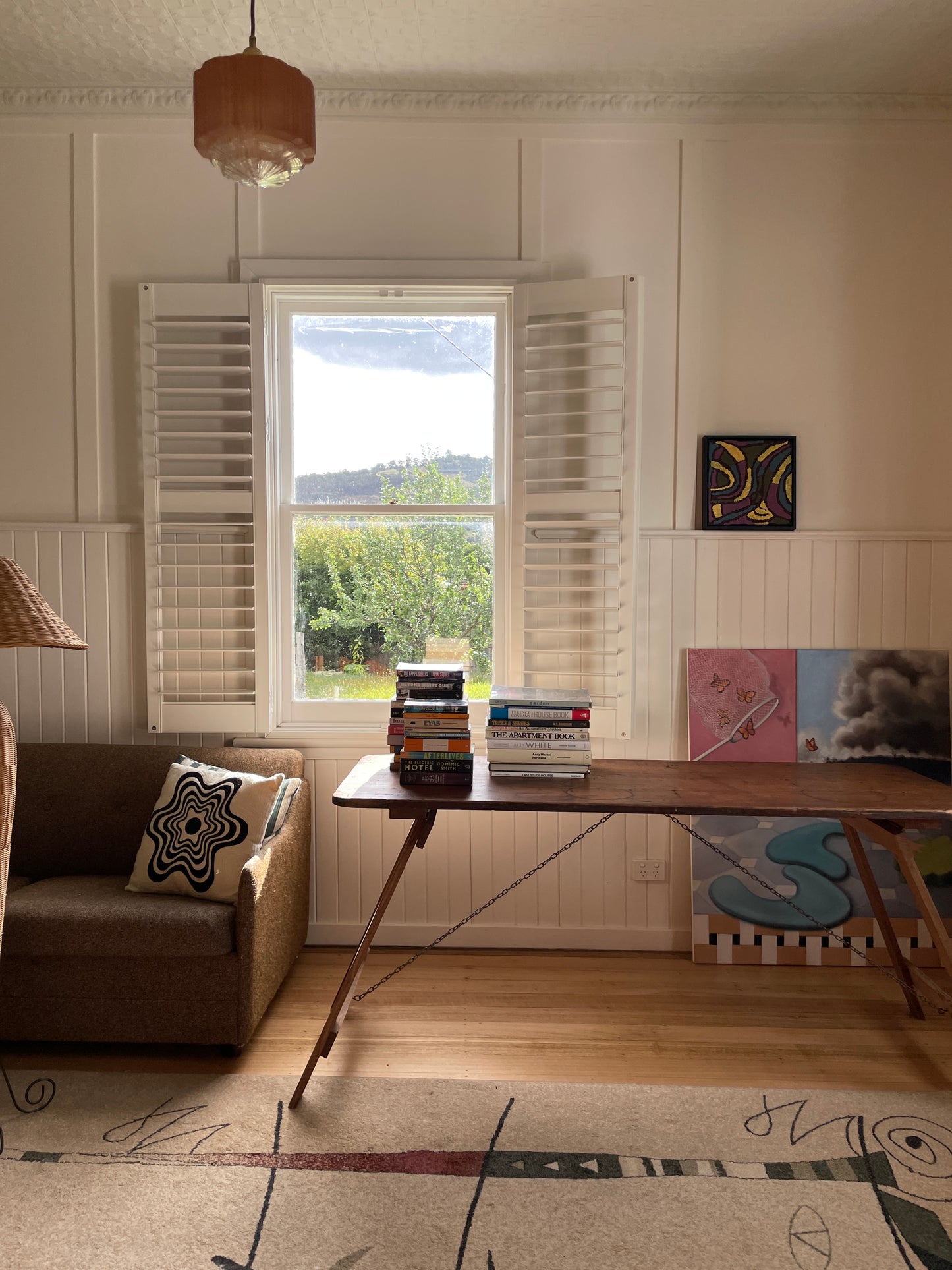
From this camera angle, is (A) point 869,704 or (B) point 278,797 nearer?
(B) point 278,797

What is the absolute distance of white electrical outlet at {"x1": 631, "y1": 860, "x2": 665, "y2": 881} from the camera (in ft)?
10.2

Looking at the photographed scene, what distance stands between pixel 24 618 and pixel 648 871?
87.2 inches

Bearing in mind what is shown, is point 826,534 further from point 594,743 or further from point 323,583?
point 323,583

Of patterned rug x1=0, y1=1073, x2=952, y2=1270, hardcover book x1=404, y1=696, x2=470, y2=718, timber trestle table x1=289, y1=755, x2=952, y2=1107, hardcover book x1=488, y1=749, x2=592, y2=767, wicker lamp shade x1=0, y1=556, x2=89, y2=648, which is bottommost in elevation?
patterned rug x1=0, y1=1073, x2=952, y2=1270

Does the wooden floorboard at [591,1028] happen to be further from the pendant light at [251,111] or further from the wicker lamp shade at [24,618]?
the pendant light at [251,111]

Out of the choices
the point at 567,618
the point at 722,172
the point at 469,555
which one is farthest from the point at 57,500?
the point at 722,172

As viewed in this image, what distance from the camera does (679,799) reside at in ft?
7.14

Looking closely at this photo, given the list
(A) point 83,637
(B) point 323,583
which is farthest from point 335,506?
(A) point 83,637

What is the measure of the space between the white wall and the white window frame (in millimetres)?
147

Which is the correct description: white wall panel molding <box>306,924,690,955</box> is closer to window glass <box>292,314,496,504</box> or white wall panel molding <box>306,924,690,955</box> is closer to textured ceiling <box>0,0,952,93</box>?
window glass <box>292,314,496,504</box>

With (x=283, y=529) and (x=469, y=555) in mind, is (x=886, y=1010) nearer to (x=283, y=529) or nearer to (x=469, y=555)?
(x=469, y=555)

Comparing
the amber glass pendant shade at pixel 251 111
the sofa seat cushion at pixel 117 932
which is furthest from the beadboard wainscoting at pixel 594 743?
the amber glass pendant shade at pixel 251 111

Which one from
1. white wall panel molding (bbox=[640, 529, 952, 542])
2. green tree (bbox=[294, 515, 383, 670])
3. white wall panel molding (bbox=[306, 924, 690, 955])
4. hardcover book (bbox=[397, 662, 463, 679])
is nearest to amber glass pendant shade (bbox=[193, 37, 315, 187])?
hardcover book (bbox=[397, 662, 463, 679])

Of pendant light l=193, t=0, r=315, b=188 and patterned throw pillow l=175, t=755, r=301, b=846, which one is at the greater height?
pendant light l=193, t=0, r=315, b=188
